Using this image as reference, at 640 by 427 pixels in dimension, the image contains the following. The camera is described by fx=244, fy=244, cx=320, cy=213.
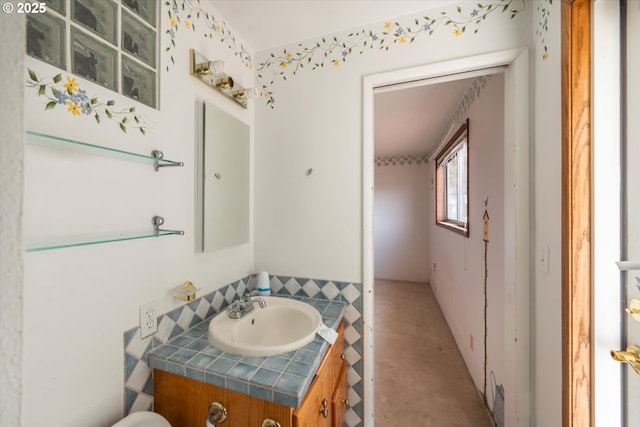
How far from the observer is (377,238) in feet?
14.6

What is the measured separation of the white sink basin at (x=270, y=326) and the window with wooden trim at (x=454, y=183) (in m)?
1.62

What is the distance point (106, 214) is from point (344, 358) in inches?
49.4

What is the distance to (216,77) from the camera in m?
1.15

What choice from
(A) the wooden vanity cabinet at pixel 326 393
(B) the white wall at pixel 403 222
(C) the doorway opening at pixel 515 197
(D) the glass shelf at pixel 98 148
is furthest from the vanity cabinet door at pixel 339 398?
(B) the white wall at pixel 403 222

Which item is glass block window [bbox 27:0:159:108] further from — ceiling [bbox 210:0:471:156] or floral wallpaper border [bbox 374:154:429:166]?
floral wallpaper border [bbox 374:154:429:166]

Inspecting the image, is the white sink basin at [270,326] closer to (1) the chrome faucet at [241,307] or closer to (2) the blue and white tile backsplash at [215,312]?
(1) the chrome faucet at [241,307]

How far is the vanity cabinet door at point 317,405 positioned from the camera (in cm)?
71

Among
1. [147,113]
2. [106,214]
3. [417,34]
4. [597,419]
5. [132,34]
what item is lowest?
[597,419]

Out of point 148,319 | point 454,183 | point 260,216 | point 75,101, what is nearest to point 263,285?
point 260,216

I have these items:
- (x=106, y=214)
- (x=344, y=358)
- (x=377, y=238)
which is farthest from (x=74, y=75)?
(x=377, y=238)

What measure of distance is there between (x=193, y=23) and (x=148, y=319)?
48.5 inches

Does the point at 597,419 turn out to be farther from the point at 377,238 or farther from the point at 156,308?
the point at 377,238

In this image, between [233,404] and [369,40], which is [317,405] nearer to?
[233,404]

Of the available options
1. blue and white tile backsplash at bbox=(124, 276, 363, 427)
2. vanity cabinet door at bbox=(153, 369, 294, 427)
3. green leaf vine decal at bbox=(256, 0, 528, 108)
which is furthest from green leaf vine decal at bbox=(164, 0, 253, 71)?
vanity cabinet door at bbox=(153, 369, 294, 427)
